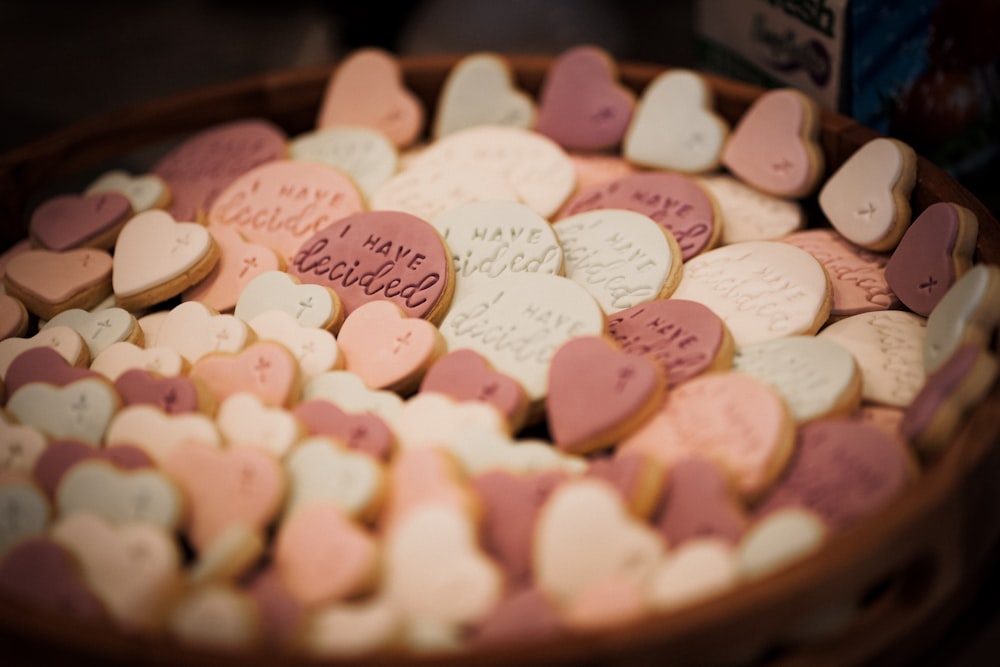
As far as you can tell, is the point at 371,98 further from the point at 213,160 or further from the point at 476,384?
the point at 476,384

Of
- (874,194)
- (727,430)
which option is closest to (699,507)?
(727,430)

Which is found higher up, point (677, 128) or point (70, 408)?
point (677, 128)

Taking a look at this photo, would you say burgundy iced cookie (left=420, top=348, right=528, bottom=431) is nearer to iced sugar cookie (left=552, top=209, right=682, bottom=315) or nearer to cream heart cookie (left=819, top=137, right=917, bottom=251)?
iced sugar cookie (left=552, top=209, right=682, bottom=315)

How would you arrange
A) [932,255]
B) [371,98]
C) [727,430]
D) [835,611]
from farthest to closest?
[371,98]
[932,255]
[727,430]
[835,611]

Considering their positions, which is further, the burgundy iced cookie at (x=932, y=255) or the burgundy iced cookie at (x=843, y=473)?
the burgundy iced cookie at (x=932, y=255)

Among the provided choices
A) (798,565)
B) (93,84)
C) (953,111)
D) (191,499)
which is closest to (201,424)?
(191,499)

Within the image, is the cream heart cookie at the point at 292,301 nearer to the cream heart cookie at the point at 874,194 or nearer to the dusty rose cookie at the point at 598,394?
the dusty rose cookie at the point at 598,394

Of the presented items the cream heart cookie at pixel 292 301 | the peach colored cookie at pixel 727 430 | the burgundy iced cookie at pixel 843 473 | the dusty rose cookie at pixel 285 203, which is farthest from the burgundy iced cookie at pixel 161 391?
the burgundy iced cookie at pixel 843 473
